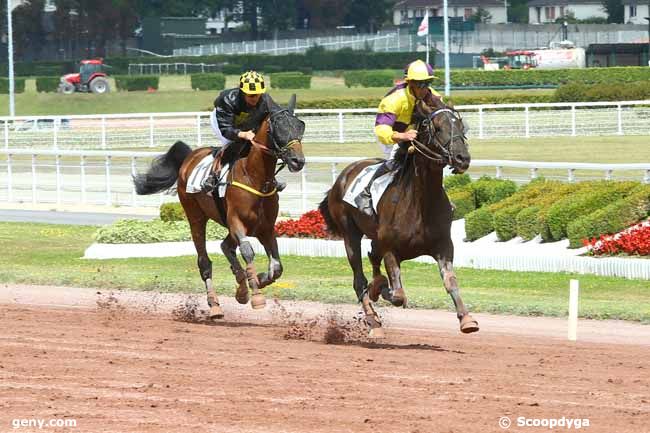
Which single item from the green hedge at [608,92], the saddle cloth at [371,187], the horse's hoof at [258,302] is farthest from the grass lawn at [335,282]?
the green hedge at [608,92]

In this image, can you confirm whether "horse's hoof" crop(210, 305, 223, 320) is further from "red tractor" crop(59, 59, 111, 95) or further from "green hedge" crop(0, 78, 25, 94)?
"green hedge" crop(0, 78, 25, 94)

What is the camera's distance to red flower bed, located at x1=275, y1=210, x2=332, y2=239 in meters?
20.0

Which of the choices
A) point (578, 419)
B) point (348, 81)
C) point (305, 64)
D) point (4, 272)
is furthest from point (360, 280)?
point (305, 64)

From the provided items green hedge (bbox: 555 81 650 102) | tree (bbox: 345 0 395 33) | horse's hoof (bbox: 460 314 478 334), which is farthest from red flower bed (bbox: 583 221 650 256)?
tree (bbox: 345 0 395 33)

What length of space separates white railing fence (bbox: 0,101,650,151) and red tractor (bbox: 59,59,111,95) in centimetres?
2301

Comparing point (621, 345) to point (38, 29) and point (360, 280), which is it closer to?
point (360, 280)

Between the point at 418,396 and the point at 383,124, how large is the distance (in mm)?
3221

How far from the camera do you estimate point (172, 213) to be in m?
22.1

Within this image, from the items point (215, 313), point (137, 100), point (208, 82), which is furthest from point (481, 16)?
point (215, 313)

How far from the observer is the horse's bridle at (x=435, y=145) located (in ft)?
34.8

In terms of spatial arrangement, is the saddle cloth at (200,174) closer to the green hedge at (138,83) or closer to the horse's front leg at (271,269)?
the horse's front leg at (271,269)

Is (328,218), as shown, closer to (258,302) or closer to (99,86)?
(258,302)

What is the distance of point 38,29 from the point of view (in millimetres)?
86562

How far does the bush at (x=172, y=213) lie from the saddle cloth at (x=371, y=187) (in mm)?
10144
